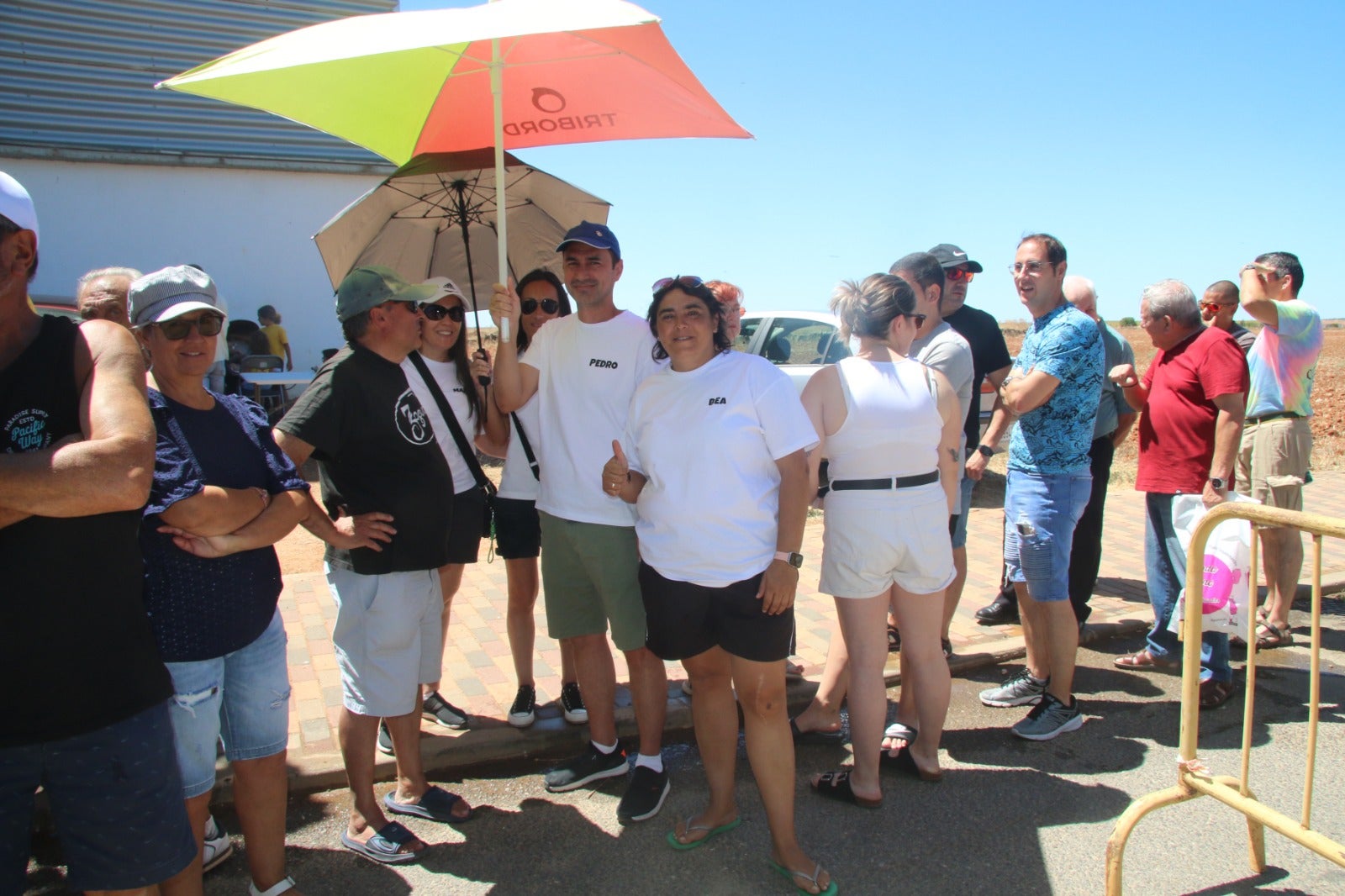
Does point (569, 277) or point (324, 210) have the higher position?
point (324, 210)

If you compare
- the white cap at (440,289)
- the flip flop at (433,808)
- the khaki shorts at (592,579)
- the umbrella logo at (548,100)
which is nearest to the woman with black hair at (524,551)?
the khaki shorts at (592,579)

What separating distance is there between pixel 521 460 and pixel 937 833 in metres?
2.28

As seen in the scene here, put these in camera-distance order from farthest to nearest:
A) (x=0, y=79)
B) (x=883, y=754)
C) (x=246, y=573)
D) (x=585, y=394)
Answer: (x=0, y=79) → (x=883, y=754) → (x=585, y=394) → (x=246, y=573)

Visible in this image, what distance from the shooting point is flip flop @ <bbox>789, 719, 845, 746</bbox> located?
4.03 metres

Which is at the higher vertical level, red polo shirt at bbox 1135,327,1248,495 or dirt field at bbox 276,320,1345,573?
red polo shirt at bbox 1135,327,1248,495

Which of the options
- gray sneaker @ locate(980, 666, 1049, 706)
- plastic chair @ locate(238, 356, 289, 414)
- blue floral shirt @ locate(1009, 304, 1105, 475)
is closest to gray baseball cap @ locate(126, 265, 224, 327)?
blue floral shirt @ locate(1009, 304, 1105, 475)

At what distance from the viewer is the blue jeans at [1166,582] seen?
14.6 ft

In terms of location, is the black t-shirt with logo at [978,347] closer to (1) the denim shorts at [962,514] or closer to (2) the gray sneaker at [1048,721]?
(1) the denim shorts at [962,514]

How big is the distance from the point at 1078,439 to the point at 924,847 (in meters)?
1.99

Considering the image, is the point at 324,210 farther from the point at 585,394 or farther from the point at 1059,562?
the point at 1059,562

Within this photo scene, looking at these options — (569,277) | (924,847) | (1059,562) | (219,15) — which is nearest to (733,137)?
(569,277)

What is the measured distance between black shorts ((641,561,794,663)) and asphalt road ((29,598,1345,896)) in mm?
797

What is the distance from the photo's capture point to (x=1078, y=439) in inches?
160

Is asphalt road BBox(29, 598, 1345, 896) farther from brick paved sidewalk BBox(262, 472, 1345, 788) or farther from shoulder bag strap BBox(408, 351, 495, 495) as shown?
shoulder bag strap BBox(408, 351, 495, 495)
